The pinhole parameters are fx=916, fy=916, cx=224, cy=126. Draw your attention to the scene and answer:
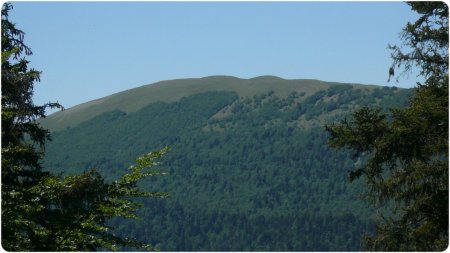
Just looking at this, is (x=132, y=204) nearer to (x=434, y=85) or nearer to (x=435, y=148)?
(x=435, y=148)

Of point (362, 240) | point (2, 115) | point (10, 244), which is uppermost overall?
point (2, 115)

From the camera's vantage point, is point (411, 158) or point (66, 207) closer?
point (66, 207)

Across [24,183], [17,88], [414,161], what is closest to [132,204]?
[24,183]

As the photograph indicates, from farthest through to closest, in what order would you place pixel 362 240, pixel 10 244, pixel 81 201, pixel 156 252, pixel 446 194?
pixel 362 240 < pixel 446 194 < pixel 81 201 < pixel 156 252 < pixel 10 244

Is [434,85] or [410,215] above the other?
[434,85]

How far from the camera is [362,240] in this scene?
17984 mm

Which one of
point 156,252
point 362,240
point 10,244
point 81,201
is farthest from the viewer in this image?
point 362,240

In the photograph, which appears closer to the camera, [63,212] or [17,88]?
[63,212]

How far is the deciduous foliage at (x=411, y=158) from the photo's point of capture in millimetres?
15164

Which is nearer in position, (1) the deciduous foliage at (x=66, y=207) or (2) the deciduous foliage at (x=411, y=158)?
(1) the deciduous foliage at (x=66, y=207)

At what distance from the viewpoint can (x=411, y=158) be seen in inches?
622

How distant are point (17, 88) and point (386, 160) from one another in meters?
6.48

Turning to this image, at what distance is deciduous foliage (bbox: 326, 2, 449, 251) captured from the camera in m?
15.2

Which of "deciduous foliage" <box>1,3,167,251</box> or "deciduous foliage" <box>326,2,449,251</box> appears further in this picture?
"deciduous foliage" <box>326,2,449,251</box>
